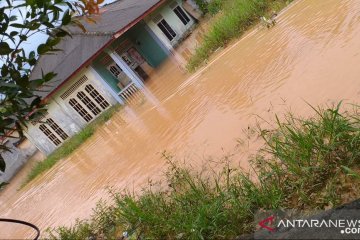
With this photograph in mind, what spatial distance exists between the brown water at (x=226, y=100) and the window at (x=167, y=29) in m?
8.21

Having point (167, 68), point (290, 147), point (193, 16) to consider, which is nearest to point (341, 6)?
point (290, 147)

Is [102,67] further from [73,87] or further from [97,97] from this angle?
[73,87]

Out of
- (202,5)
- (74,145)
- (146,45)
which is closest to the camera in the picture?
(74,145)

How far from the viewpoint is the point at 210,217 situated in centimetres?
373

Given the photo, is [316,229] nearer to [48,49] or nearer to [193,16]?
[48,49]

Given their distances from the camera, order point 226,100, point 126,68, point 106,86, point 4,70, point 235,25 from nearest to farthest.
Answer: point 4,70 < point 226,100 < point 235,25 < point 126,68 < point 106,86

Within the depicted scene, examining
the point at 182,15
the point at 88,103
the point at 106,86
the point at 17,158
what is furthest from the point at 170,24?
the point at 17,158

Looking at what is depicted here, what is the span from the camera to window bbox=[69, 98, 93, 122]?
18.0 metres

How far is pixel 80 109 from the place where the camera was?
18.1 metres

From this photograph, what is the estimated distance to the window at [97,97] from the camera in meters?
17.9

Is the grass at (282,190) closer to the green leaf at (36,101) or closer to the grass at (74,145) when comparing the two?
the green leaf at (36,101)

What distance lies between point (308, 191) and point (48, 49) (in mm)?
2581

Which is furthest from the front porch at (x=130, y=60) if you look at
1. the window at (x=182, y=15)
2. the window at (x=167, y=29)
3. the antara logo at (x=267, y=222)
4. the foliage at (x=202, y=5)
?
the antara logo at (x=267, y=222)

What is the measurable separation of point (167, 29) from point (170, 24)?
36cm
